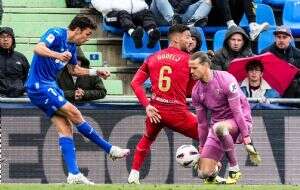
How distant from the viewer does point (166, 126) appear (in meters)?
13.9

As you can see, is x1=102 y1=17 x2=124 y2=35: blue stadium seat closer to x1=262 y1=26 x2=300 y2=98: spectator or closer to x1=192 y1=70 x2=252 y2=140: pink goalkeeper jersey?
x1=262 y1=26 x2=300 y2=98: spectator

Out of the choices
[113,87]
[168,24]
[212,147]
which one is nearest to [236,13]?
[168,24]

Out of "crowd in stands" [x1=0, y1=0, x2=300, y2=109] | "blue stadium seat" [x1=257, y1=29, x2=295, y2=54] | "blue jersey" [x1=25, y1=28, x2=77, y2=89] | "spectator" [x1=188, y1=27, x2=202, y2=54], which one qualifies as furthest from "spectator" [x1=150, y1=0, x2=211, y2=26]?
"blue jersey" [x1=25, y1=28, x2=77, y2=89]

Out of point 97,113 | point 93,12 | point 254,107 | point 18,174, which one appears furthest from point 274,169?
point 93,12

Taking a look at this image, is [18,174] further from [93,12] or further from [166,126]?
[93,12]

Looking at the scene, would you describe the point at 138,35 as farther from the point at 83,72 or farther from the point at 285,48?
the point at 83,72

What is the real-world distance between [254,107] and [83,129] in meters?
2.31

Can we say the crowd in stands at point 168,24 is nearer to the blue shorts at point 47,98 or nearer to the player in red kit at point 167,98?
the player in red kit at point 167,98

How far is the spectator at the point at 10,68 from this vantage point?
1439cm

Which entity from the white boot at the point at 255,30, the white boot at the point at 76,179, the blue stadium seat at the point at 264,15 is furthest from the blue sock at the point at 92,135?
the blue stadium seat at the point at 264,15

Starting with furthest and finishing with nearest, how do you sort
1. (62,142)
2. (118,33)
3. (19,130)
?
1. (118,33)
2. (19,130)
3. (62,142)

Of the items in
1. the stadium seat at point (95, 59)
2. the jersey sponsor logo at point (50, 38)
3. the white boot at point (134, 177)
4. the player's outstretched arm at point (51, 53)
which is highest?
the jersey sponsor logo at point (50, 38)

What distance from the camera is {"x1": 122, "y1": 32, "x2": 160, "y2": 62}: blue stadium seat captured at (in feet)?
53.7

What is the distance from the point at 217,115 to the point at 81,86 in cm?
219
